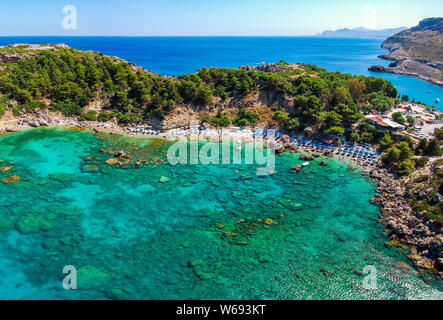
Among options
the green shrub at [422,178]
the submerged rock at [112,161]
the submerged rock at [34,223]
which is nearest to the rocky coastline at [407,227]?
the green shrub at [422,178]

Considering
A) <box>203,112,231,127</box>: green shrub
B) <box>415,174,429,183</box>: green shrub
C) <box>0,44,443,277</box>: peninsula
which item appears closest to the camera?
<box>415,174,429,183</box>: green shrub

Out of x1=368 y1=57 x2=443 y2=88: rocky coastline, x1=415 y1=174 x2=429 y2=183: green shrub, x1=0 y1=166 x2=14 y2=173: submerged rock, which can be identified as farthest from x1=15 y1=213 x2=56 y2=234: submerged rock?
x1=368 y1=57 x2=443 y2=88: rocky coastline

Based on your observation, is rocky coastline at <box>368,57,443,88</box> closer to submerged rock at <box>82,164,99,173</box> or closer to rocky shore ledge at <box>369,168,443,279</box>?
rocky shore ledge at <box>369,168,443,279</box>

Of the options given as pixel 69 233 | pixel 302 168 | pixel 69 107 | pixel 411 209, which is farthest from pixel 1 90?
pixel 411 209

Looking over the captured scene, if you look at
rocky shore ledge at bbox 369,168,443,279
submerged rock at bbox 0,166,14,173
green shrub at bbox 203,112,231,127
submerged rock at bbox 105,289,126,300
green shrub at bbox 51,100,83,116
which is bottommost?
submerged rock at bbox 105,289,126,300

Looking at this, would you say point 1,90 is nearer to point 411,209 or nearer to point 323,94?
point 323,94

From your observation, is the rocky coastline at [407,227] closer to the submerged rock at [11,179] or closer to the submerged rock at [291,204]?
the submerged rock at [291,204]
